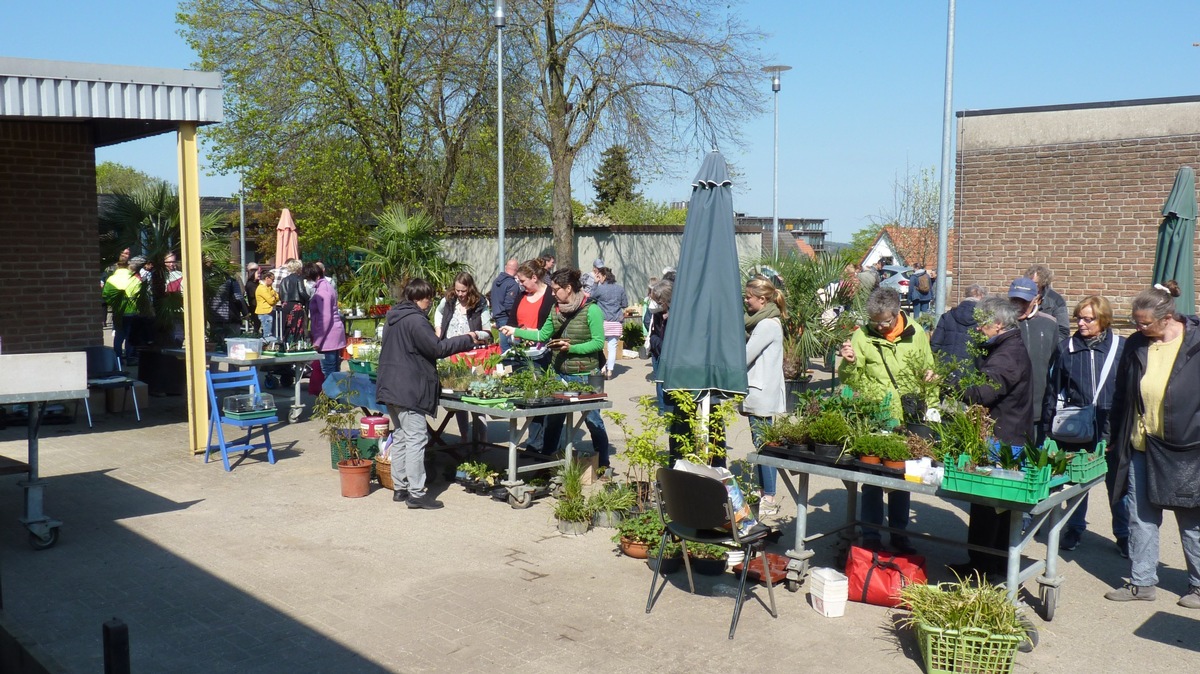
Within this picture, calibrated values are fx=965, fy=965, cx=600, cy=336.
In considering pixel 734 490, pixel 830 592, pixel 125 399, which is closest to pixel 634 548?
pixel 734 490

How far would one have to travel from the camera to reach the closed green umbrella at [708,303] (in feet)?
22.2

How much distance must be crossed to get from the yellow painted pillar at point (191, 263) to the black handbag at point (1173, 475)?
822 cm

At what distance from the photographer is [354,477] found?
328 inches

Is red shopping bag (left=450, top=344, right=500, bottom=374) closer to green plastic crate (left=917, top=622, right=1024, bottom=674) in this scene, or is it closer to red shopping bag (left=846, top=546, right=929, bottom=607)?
red shopping bag (left=846, top=546, right=929, bottom=607)

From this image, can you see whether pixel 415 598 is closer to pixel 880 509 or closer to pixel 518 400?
pixel 518 400

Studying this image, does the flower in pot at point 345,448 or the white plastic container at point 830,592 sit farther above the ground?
the flower in pot at point 345,448

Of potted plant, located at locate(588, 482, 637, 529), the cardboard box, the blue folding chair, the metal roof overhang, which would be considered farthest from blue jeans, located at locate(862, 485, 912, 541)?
the cardboard box

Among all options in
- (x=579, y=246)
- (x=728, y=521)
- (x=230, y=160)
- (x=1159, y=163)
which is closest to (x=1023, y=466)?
(x=728, y=521)

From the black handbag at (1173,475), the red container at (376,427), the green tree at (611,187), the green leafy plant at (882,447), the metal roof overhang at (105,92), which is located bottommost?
the red container at (376,427)

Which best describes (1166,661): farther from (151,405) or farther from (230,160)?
(230,160)

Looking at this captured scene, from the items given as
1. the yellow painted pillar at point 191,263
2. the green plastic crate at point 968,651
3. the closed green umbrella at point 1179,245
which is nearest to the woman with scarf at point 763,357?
the green plastic crate at point 968,651

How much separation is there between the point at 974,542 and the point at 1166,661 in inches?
57.4

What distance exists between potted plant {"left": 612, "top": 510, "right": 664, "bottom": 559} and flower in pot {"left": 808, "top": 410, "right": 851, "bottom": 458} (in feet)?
4.24

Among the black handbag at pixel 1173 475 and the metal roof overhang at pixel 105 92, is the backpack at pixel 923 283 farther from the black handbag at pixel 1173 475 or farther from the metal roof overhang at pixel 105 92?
the metal roof overhang at pixel 105 92
